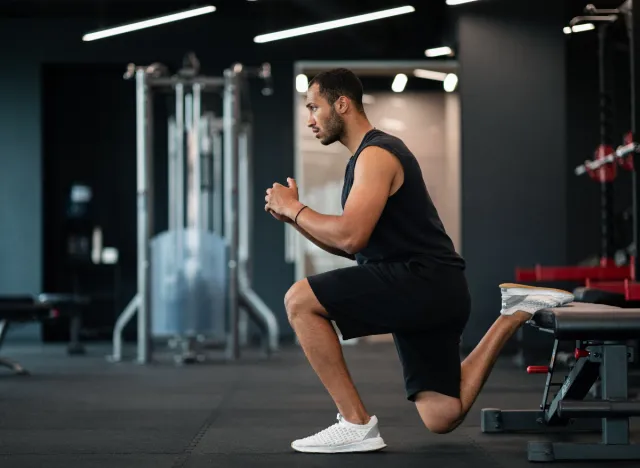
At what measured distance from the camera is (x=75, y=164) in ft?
32.9

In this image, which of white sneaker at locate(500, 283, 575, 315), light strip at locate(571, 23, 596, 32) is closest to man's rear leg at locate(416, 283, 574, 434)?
white sneaker at locate(500, 283, 575, 315)

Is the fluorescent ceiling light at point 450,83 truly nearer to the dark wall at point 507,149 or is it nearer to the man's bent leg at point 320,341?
the dark wall at point 507,149

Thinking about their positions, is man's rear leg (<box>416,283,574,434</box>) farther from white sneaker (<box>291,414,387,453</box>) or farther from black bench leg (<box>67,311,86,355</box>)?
black bench leg (<box>67,311,86,355</box>)

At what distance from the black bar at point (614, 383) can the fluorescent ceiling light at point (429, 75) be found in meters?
6.88

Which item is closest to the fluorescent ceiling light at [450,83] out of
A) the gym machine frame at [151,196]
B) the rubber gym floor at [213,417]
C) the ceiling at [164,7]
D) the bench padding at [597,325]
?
the ceiling at [164,7]

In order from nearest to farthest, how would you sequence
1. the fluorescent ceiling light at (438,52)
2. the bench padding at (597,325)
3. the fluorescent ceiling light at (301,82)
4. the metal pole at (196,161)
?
the bench padding at (597,325)
the metal pole at (196,161)
the fluorescent ceiling light at (438,52)
the fluorescent ceiling light at (301,82)

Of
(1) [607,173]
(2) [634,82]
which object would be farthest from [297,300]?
(1) [607,173]

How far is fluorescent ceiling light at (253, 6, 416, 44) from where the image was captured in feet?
27.9

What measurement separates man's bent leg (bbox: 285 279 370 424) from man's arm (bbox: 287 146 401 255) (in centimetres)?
18

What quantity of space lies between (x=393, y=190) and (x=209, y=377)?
3225 millimetres

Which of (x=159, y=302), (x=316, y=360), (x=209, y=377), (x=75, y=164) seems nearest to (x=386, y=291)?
(x=316, y=360)

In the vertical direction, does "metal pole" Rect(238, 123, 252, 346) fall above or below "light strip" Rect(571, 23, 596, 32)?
below

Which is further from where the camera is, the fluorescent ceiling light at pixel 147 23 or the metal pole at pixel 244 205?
the fluorescent ceiling light at pixel 147 23

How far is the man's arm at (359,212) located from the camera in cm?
302
